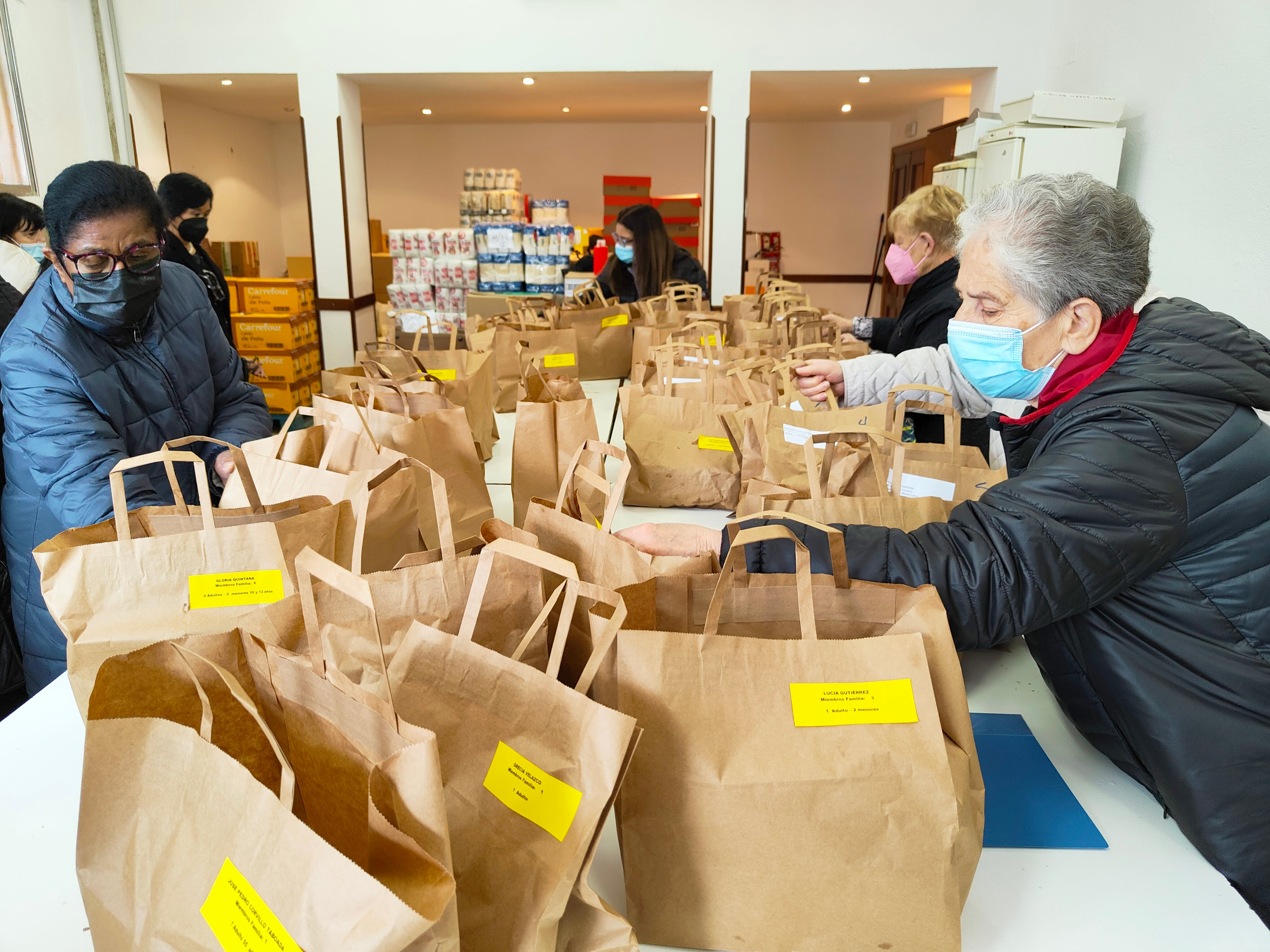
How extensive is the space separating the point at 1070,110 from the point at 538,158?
7.62m

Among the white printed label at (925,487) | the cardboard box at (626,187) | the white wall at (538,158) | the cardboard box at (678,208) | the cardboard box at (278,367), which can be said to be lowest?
the cardboard box at (278,367)

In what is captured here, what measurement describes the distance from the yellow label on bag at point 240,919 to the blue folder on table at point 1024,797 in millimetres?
723

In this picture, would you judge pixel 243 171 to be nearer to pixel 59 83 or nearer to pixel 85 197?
pixel 59 83

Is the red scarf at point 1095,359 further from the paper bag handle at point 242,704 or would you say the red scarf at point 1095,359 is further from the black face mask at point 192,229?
the black face mask at point 192,229

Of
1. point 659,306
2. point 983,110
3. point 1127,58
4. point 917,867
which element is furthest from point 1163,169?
point 917,867

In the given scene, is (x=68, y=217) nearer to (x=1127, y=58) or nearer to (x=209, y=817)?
(x=209, y=817)

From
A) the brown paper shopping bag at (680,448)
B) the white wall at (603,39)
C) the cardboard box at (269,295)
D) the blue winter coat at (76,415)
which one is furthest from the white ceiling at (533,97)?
the blue winter coat at (76,415)

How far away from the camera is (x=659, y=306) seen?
14.9ft

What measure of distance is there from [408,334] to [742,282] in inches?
106

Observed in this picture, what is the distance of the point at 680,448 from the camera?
86.4 inches

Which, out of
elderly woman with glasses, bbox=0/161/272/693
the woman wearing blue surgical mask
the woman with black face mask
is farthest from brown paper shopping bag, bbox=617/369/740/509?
the woman with black face mask

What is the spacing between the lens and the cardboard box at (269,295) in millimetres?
6094

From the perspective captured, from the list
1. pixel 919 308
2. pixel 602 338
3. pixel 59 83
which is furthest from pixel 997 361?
pixel 59 83

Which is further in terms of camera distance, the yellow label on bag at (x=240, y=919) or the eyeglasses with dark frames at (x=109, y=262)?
the eyeglasses with dark frames at (x=109, y=262)
